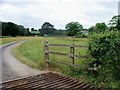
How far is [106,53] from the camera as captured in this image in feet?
24.6

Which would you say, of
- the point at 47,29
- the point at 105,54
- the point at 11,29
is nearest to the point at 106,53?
the point at 105,54

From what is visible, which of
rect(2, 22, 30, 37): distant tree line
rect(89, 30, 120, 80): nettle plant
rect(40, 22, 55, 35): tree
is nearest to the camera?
rect(89, 30, 120, 80): nettle plant

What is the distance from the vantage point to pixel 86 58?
8.36 m

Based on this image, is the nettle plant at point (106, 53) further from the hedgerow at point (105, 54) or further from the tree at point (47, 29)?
the tree at point (47, 29)

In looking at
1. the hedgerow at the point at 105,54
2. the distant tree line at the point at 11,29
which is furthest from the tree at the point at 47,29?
the hedgerow at the point at 105,54

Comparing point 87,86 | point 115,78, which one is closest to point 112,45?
point 115,78

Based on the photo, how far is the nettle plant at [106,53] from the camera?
723cm

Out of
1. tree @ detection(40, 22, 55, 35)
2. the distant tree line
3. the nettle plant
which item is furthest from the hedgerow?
tree @ detection(40, 22, 55, 35)

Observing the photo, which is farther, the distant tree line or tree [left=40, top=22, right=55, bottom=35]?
tree [left=40, top=22, right=55, bottom=35]

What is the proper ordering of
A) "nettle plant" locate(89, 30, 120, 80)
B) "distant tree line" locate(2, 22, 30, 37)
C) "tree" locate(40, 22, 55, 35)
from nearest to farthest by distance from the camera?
"nettle plant" locate(89, 30, 120, 80)
"distant tree line" locate(2, 22, 30, 37)
"tree" locate(40, 22, 55, 35)

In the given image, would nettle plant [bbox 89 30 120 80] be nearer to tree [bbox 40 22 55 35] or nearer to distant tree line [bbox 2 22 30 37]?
distant tree line [bbox 2 22 30 37]

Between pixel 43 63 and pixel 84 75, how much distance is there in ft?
10.5

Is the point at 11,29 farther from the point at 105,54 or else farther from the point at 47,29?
the point at 105,54

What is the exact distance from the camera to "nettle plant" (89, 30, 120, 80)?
7227mm
